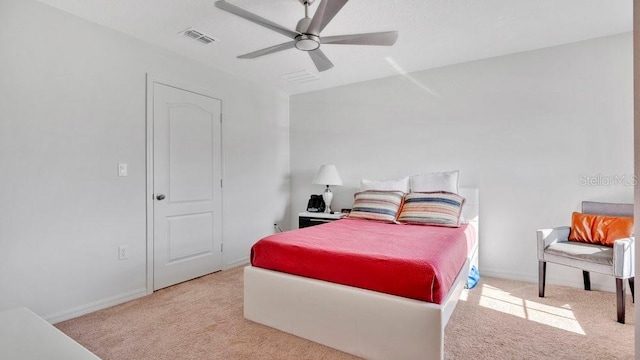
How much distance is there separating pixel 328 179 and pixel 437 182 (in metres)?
1.32

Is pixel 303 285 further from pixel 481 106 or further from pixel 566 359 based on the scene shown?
pixel 481 106

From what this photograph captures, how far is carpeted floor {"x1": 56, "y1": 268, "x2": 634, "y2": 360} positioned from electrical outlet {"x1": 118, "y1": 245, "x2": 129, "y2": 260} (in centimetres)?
40

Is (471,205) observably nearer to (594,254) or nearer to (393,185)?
(393,185)

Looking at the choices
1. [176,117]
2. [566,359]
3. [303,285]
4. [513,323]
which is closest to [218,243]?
[176,117]

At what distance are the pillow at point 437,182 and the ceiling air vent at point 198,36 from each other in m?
2.55

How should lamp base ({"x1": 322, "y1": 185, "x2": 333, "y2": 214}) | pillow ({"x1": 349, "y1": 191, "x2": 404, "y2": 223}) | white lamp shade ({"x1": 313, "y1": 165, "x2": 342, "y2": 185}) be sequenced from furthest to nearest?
lamp base ({"x1": 322, "y1": 185, "x2": 333, "y2": 214})
white lamp shade ({"x1": 313, "y1": 165, "x2": 342, "y2": 185})
pillow ({"x1": 349, "y1": 191, "x2": 404, "y2": 223})

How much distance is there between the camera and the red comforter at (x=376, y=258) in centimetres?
167

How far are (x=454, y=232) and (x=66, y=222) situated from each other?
10.2 ft

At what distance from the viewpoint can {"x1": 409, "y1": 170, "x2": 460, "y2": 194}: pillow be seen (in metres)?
3.23

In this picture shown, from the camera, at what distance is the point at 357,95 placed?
414 cm

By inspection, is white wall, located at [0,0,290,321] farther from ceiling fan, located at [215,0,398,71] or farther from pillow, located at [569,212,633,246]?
pillow, located at [569,212,633,246]

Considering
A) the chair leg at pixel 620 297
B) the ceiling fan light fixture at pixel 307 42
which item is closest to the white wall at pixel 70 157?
the ceiling fan light fixture at pixel 307 42

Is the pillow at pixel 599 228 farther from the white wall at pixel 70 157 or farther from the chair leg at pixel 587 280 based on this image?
the white wall at pixel 70 157

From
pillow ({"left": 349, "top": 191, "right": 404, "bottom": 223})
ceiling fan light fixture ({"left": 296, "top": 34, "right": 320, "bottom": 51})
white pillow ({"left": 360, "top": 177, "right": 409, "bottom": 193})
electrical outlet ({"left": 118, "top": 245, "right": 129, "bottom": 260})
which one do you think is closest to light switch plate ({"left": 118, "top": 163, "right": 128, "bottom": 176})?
electrical outlet ({"left": 118, "top": 245, "right": 129, "bottom": 260})
